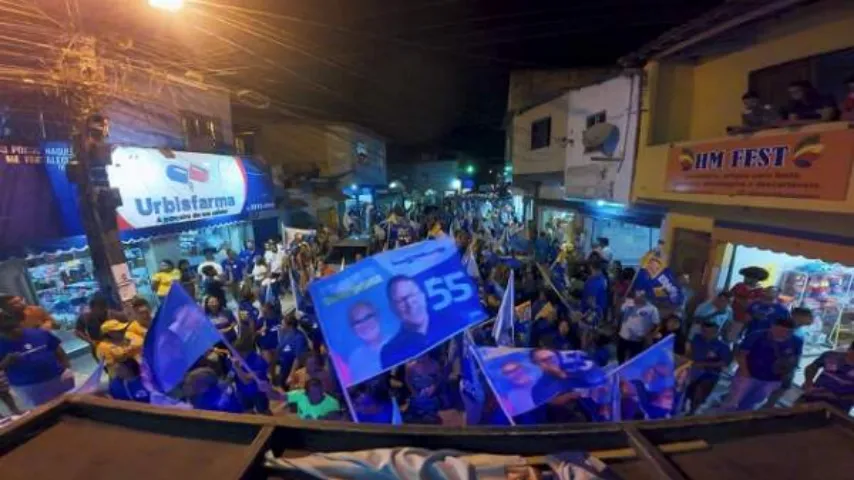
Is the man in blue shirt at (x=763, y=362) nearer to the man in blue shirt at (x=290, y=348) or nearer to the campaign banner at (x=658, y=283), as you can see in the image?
the campaign banner at (x=658, y=283)

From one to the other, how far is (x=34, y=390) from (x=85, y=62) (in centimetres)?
A: 552

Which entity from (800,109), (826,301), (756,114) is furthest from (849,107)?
(826,301)

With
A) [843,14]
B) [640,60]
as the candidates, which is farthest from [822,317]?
[640,60]

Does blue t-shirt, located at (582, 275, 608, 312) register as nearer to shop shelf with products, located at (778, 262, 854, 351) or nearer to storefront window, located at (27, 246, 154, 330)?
shop shelf with products, located at (778, 262, 854, 351)

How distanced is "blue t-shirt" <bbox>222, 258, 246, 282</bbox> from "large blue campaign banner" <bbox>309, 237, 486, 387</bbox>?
26.8 feet

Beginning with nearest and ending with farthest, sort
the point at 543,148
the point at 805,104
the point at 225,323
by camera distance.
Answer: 1. the point at 225,323
2. the point at 805,104
3. the point at 543,148

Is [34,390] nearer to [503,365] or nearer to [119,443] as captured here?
[119,443]

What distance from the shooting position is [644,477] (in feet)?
7.30

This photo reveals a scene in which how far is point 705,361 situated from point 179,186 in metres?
13.7

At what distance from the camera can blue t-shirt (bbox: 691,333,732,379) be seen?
5.91 metres

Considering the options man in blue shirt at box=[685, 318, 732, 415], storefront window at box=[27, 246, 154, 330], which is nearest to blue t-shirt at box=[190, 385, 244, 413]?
man in blue shirt at box=[685, 318, 732, 415]

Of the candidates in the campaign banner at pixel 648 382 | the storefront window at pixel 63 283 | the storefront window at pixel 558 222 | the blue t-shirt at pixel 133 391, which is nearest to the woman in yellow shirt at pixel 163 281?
the storefront window at pixel 63 283

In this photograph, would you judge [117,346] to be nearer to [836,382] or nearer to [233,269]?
[233,269]

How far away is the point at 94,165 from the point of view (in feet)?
26.5
